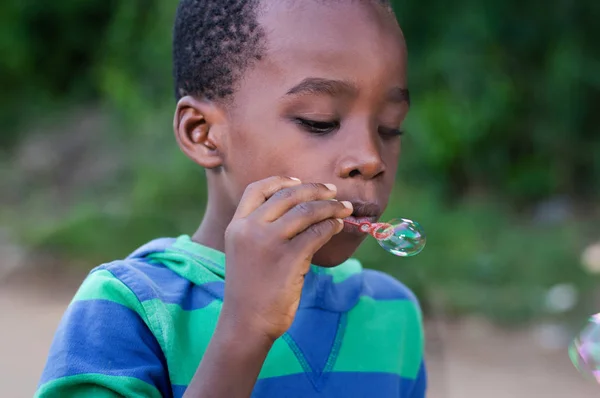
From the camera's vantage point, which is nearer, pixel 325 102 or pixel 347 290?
pixel 325 102

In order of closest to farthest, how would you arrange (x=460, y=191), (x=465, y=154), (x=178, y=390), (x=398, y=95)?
1. (x=178, y=390)
2. (x=398, y=95)
3. (x=465, y=154)
4. (x=460, y=191)

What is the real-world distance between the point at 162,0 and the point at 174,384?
4.18 meters

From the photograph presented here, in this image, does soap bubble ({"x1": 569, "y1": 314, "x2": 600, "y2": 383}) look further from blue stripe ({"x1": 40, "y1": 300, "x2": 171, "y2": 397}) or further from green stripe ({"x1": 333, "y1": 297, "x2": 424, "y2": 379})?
blue stripe ({"x1": 40, "y1": 300, "x2": 171, "y2": 397})

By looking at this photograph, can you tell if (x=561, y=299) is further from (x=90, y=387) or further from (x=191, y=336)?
(x=90, y=387)

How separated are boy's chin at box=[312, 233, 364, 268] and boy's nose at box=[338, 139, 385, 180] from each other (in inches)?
4.7

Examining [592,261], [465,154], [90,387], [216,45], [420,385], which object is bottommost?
[592,261]

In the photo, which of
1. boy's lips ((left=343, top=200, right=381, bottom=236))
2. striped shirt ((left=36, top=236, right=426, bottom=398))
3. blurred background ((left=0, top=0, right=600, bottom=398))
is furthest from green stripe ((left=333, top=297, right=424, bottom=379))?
blurred background ((left=0, top=0, right=600, bottom=398))

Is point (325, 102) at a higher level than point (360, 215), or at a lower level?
higher

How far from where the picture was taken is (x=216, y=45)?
1354 millimetres

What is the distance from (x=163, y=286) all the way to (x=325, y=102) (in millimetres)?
413

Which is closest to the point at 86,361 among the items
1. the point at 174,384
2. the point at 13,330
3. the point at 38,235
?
the point at 174,384

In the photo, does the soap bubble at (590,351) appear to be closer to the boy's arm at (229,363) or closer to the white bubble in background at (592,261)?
the boy's arm at (229,363)

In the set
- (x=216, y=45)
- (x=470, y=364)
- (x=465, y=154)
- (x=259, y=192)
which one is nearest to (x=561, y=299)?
(x=470, y=364)

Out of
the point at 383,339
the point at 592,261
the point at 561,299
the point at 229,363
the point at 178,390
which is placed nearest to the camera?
the point at 229,363
